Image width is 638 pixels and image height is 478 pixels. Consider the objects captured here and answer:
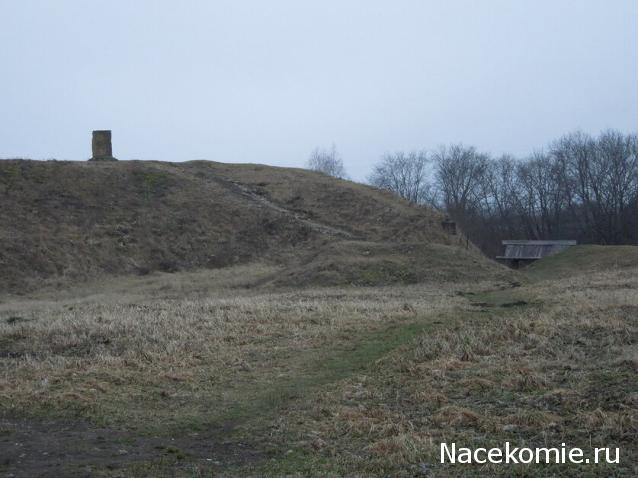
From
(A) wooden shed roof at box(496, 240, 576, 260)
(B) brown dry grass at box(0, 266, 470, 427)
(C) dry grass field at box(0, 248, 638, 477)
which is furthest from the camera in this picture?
(A) wooden shed roof at box(496, 240, 576, 260)

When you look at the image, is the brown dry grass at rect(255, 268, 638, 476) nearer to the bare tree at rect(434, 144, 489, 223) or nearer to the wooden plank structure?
the wooden plank structure

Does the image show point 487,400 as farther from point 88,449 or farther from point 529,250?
point 529,250

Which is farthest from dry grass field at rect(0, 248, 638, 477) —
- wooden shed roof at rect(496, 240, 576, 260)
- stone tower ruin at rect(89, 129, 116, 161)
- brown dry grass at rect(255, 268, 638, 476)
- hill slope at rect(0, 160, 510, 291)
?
stone tower ruin at rect(89, 129, 116, 161)

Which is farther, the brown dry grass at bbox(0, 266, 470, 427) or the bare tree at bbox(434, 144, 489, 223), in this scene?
the bare tree at bbox(434, 144, 489, 223)

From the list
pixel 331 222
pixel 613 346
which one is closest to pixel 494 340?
pixel 613 346

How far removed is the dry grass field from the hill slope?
463 inches

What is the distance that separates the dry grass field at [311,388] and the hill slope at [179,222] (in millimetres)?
11770

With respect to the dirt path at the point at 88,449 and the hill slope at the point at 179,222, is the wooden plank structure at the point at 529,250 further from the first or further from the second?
the dirt path at the point at 88,449

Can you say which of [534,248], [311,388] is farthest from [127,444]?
[534,248]

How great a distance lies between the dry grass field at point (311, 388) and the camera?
596cm

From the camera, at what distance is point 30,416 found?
761cm

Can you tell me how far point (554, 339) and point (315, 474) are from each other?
18.7ft

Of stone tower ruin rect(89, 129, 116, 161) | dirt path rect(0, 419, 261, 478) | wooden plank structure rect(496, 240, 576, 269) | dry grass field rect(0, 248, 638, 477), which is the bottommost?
dirt path rect(0, 419, 261, 478)

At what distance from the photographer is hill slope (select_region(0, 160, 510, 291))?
28484 mm
